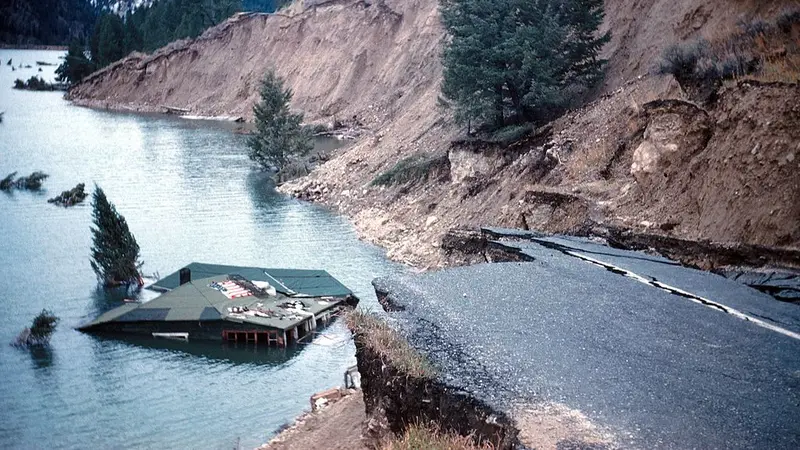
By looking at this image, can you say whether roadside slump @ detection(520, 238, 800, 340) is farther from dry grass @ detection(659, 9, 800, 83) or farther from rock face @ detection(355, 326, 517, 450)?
dry grass @ detection(659, 9, 800, 83)

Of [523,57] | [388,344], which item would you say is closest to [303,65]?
[523,57]

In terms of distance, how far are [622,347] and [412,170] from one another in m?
28.2

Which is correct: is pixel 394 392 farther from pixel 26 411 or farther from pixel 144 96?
pixel 144 96

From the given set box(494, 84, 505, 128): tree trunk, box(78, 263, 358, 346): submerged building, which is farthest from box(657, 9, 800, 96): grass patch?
box(78, 263, 358, 346): submerged building

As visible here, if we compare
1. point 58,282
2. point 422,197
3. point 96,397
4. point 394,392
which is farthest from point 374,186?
point 394,392

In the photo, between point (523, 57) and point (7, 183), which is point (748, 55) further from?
point (7, 183)

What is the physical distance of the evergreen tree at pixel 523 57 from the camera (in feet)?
100

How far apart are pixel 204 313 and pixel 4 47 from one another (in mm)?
150244

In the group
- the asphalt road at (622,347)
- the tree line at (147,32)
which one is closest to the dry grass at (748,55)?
the asphalt road at (622,347)

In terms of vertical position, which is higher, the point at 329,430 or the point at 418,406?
the point at 418,406

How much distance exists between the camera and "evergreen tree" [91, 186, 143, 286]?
28.6m

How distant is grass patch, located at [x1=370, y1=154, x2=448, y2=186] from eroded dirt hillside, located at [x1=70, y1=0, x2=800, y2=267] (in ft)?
0.52

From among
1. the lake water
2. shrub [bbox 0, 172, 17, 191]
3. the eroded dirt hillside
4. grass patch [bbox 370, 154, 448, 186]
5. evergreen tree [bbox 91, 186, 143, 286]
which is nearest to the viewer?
the eroded dirt hillside

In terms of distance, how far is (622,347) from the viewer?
852 centimetres
